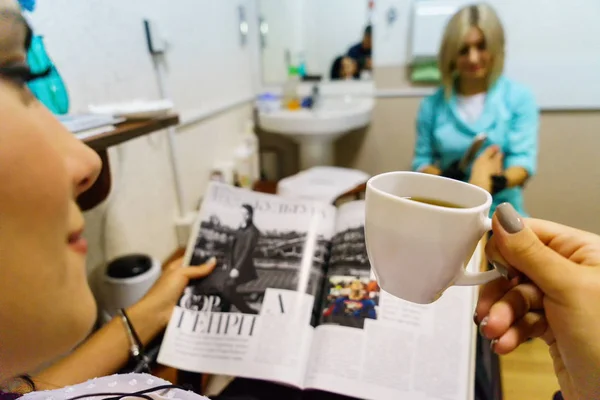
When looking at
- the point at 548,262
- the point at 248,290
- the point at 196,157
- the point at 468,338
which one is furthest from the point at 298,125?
the point at 548,262

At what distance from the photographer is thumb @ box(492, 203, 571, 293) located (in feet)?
1.04

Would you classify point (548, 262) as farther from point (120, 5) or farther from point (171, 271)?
point (120, 5)

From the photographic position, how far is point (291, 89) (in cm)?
174

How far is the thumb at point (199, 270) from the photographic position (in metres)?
0.58

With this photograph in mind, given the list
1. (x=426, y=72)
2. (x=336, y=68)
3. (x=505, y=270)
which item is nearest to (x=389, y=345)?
(x=505, y=270)

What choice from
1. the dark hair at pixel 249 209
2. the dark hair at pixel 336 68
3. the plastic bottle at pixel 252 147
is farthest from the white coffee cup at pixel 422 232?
the dark hair at pixel 336 68

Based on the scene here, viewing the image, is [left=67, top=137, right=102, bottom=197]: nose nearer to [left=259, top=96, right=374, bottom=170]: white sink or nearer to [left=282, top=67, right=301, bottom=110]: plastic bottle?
[left=259, top=96, right=374, bottom=170]: white sink

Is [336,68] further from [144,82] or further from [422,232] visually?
[422,232]

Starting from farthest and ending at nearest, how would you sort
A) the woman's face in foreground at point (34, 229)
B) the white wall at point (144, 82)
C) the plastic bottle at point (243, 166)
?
the plastic bottle at point (243, 166)
the white wall at point (144, 82)
the woman's face in foreground at point (34, 229)

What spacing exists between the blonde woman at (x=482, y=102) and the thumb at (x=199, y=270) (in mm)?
705

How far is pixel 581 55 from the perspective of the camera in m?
1.46

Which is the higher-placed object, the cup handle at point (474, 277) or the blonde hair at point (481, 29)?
the blonde hair at point (481, 29)

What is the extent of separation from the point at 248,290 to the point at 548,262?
1.28 feet

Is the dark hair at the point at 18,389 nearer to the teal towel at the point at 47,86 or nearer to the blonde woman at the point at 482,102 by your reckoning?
the teal towel at the point at 47,86
